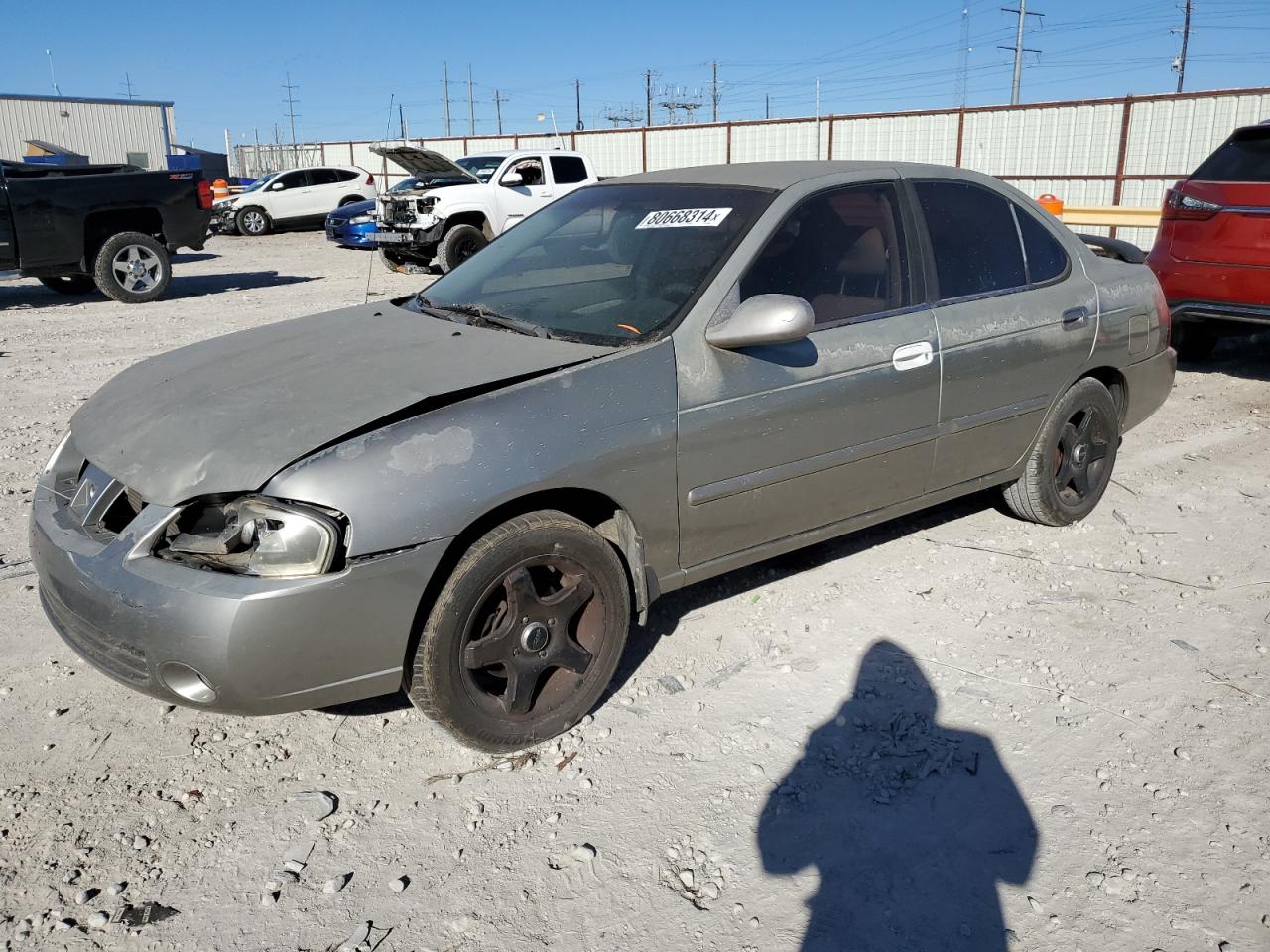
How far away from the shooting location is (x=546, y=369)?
306cm

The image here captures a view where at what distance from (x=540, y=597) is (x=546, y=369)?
0.69m

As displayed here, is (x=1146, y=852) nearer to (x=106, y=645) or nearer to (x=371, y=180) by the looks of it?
(x=106, y=645)

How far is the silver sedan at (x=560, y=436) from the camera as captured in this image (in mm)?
2623

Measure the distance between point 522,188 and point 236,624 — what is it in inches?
549

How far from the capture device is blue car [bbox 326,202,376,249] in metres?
19.3

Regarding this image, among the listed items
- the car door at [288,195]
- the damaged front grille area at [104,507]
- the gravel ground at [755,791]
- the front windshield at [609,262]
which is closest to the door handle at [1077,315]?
the gravel ground at [755,791]

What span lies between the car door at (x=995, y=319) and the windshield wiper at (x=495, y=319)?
159 centimetres

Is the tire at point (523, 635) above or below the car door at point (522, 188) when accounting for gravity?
below

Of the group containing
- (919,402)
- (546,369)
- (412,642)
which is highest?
(546,369)

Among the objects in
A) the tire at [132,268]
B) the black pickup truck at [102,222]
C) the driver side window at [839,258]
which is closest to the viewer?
the driver side window at [839,258]

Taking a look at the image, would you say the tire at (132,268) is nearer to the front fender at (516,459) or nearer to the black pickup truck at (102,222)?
the black pickup truck at (102,222)

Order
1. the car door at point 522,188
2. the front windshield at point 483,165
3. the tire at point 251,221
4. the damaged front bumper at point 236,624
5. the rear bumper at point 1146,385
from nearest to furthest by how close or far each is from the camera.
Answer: the damaged front bumper at point 236,624 < the rear bumper at point 1146,385 < the car door at point 522,188 < the front windshield at point 483,165 < the tire at point 251,221

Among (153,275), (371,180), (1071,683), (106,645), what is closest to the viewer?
(106,645)

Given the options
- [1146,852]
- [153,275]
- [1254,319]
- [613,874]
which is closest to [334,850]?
[613,874]
